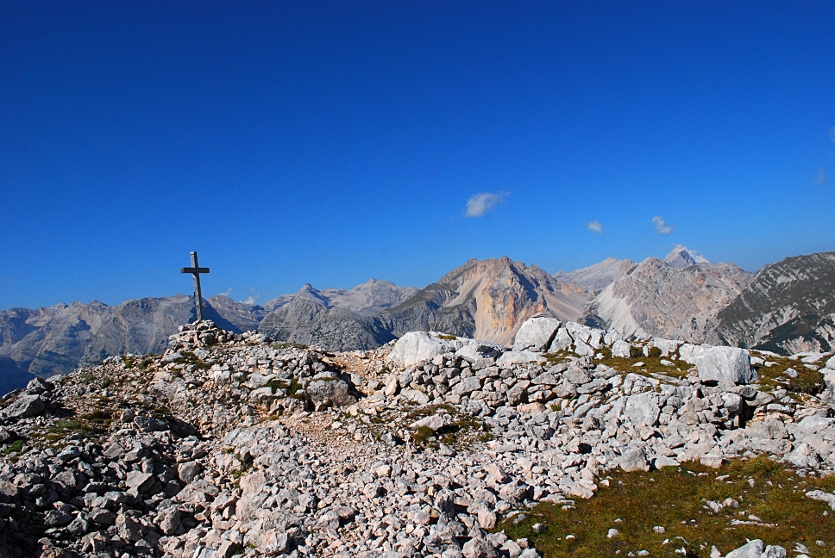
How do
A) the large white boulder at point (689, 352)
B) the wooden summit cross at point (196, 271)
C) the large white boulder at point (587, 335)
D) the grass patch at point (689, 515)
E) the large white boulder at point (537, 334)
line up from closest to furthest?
the grass patch at point (689, 515) → the large white boulder at point (689, 352) → the large white boulder at point (587, 335) → the large white boulder at point (537, 334) → the wooden summit cross at point (196, 271)

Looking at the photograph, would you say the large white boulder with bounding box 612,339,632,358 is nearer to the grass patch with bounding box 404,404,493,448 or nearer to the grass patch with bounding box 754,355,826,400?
the grass patch with bounding box 754,355,826,400

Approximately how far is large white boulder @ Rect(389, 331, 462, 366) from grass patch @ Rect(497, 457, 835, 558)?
14.1 m

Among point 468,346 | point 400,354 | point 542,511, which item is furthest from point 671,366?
point 400,354

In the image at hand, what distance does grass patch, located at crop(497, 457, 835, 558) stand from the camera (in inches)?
515

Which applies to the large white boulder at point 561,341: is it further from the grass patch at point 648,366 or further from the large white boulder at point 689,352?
the large white boulder at point 689,352

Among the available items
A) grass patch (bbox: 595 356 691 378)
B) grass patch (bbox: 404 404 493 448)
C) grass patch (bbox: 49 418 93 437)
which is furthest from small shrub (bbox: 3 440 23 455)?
grass patch (bbox: 595 356 691 378)

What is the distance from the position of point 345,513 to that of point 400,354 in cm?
1615

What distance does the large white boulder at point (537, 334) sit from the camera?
1217 inches

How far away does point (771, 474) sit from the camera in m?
16.6

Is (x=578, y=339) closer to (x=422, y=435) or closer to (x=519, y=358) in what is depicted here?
(x=519, y=358)

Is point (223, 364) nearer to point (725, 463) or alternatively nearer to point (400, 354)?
point (400, 354)

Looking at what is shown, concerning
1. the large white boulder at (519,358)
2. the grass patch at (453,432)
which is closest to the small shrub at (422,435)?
the grass patch at (453,432)

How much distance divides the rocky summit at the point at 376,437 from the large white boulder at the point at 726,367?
9 cm

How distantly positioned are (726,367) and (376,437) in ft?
59.4
